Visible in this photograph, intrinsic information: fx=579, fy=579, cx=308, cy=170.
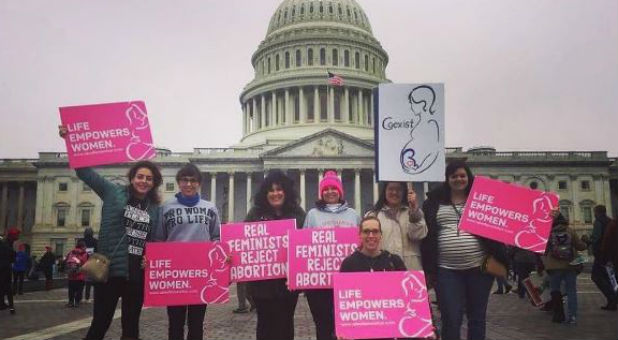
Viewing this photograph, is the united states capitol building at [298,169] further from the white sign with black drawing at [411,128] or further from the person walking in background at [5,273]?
the white sign with black drawing at [411,128]

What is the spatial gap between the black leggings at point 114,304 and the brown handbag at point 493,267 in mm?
4542

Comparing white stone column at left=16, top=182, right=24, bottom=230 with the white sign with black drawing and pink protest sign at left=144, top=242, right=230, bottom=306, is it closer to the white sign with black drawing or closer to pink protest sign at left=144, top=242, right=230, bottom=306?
pink protest sign at left=144, top=242, right=230, bottom=306

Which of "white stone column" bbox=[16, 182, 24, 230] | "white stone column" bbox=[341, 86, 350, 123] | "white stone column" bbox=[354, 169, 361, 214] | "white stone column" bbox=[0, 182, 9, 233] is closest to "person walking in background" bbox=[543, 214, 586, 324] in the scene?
"white stone column" bbox=[354, 169, 361, 214]

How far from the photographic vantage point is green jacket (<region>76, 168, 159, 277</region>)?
7508 mm

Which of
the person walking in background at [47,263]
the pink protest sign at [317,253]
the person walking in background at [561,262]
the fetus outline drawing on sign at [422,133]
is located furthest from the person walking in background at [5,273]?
the person walking in background at [561,262]

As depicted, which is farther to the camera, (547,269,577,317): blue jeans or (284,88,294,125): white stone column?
(284,88,294,125): white stone column

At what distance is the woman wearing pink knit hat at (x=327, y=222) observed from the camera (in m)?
7.54

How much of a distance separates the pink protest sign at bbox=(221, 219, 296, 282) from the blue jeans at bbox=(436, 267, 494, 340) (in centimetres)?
209

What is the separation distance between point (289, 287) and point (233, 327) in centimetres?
556

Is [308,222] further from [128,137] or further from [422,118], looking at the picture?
[128,137]

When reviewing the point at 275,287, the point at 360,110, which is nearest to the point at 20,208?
the point at 360,110

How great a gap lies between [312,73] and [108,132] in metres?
75.7

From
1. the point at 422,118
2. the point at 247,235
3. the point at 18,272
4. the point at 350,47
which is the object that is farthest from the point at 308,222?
the point at 350,47

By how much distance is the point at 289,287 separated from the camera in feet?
24.1
